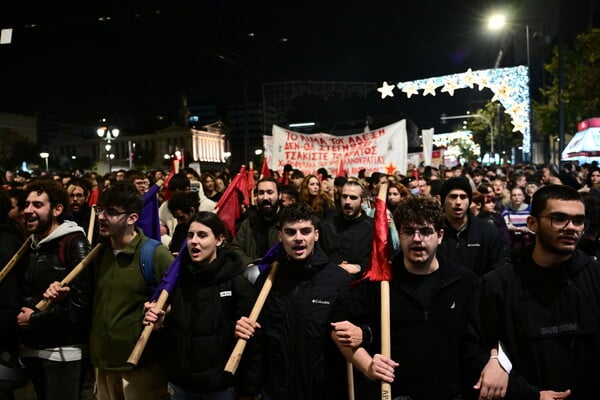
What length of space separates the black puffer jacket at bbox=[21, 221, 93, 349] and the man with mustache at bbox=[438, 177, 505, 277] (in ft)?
9.99

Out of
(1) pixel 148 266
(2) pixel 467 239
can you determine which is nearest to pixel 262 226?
(2) pixel 467 239

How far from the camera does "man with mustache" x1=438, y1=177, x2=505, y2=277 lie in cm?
532

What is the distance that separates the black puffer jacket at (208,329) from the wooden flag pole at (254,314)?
0.11 m

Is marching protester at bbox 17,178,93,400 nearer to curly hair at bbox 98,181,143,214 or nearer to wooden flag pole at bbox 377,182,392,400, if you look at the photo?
curly hair at bbox 98,181,143,214

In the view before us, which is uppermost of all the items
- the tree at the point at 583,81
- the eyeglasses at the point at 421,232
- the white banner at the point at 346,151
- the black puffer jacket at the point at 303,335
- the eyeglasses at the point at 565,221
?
the tree at the point at 583,81

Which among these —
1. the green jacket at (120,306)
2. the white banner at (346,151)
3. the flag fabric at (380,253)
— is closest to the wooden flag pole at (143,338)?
the green jacket at (120,306)

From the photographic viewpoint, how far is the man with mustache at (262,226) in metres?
6.59

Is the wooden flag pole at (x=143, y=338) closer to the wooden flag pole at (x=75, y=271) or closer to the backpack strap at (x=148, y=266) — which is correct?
the backpack strap at (x=148, y=266)

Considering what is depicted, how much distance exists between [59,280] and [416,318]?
8.88 ft

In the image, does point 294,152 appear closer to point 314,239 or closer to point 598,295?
point 314,239

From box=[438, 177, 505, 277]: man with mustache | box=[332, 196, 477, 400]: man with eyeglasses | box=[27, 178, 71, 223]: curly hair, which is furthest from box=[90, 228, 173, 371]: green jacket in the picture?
box=[438, 177, 505, 277]: man with mustache

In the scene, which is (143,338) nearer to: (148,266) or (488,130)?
(148,266)

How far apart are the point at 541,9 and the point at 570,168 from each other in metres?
63.2

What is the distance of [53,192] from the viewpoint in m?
4.67
